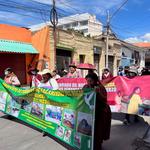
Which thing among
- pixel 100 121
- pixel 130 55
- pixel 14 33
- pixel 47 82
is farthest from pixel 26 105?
pixel 130 55

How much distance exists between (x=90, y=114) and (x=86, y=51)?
2275 cm

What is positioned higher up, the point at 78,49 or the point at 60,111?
the point at 78,49

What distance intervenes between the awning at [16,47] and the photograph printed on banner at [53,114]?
41.8 feet

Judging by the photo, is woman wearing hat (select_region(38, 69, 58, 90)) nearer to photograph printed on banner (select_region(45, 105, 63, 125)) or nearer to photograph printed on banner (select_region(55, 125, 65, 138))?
photograph printed on banner (select_region(45, 105, 63, 125))

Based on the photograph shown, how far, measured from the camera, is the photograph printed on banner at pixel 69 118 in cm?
520

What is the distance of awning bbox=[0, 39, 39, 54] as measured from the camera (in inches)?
734

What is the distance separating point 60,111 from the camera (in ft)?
18.6

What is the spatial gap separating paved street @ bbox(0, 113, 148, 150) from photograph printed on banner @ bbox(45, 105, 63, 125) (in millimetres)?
506

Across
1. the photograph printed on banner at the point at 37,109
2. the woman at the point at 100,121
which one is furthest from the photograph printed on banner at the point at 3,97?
the woman at the point at 100,121

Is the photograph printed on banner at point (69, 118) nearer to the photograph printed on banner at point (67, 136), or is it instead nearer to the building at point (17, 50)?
the photograph printed on banner at point (67, 136)

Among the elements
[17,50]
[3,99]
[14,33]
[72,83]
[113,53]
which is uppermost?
[14,33]

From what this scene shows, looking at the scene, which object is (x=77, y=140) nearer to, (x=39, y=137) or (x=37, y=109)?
(x=39, y=137)

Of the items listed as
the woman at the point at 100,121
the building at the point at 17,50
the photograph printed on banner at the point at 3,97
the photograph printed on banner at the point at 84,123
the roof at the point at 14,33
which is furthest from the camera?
the roof at the point at 14,33

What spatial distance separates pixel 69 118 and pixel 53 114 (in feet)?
2.26
